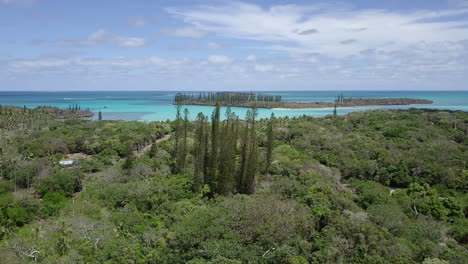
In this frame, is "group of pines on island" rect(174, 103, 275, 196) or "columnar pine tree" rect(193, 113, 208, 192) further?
"columnar pine tree" rect(193, 113, 208, 192)

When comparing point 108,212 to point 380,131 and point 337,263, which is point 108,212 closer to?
point 337,263

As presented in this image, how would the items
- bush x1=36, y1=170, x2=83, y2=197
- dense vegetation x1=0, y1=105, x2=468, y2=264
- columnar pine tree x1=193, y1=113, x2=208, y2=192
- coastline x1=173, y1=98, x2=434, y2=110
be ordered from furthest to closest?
1. coastline x1=173, y1=98, x2=434, y2=110
2. bush x1=36, y1=170, x2=83, y2=197
3. columnar pine tree x1=193, y1=113, x2=208, y2=192
4. dense vegetation x1=0, y1=105, x2=468, y2=264

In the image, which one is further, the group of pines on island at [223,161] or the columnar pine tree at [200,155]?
the columnar pine tree at [200,155]

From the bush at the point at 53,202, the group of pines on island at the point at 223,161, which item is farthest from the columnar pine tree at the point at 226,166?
the bush at the point at 53,202

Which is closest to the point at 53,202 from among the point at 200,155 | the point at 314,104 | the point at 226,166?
the point at 200,155

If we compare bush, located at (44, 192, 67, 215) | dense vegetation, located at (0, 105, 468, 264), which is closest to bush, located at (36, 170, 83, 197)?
dense vegetation, located at (0, 105, 468, 264)

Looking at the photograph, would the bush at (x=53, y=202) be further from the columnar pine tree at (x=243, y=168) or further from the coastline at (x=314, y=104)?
the coastline at (x=314, y=104)

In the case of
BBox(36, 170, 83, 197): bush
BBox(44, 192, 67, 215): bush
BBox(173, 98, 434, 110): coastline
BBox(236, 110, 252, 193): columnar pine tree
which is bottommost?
BBox(44, 192, 67, 215): bush

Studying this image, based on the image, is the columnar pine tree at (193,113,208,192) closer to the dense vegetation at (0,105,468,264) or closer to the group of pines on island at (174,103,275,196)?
the group of pines on island at (174,103,275,196)

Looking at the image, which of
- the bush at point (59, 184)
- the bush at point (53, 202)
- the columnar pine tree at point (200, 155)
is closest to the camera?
the bush at point (53, 202)
